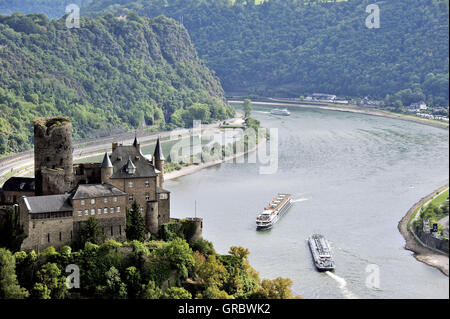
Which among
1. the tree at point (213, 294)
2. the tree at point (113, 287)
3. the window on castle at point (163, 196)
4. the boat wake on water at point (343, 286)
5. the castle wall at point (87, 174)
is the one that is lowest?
the boat wake on water at point (343, 286)

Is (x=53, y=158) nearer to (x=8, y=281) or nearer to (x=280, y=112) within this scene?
(x=8, y=281)

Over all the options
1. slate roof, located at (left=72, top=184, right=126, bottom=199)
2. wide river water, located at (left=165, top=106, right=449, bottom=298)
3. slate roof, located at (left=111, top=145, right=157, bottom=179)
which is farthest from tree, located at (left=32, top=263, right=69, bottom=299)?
wide river water, located at (left=165, top=106, right=449, bottom=298)

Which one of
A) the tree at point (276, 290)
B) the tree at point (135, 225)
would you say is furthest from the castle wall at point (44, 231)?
the tree at point (276, 290)

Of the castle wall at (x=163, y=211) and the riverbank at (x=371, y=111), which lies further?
the riverbank at (x=371, y=111)

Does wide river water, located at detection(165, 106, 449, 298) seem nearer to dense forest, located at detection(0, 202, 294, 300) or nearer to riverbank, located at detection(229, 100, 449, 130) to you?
riverbank, located at detection(229, 100, 449, 130)

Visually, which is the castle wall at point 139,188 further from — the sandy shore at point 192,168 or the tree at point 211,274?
the sandy shore at point 192,168
